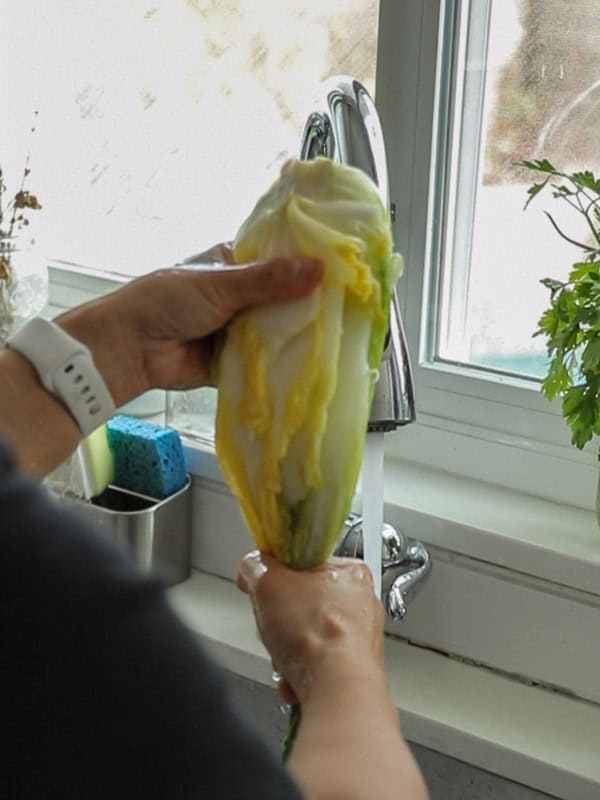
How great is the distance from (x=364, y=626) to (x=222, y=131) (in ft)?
2.66

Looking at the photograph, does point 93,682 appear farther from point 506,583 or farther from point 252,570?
point 506,583

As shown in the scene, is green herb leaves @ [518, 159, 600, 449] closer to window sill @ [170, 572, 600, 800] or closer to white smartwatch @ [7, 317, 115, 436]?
window sill @ [170, 572, 600, 800]

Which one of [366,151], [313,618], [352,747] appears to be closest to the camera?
[352,747]

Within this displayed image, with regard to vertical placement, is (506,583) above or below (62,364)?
below

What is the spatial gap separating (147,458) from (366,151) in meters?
0.49

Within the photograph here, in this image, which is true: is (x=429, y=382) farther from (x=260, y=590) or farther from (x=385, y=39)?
(x=260, y=590)

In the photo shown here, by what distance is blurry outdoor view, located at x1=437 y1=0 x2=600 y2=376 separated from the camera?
1241 mm

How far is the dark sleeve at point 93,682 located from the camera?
0.52 m

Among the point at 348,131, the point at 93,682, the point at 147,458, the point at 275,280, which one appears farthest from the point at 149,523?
the point at 93,682

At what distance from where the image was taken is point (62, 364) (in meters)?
0.90

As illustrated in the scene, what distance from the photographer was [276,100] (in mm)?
1480

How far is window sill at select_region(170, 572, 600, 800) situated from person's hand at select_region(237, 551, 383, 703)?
0.23 metres

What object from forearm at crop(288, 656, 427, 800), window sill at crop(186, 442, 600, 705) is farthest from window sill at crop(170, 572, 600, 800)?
forearm at crop(288, 656, 427, 800)

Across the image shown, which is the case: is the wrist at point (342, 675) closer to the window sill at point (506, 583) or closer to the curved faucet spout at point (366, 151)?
the curved faucet spout at point (366, 151)
